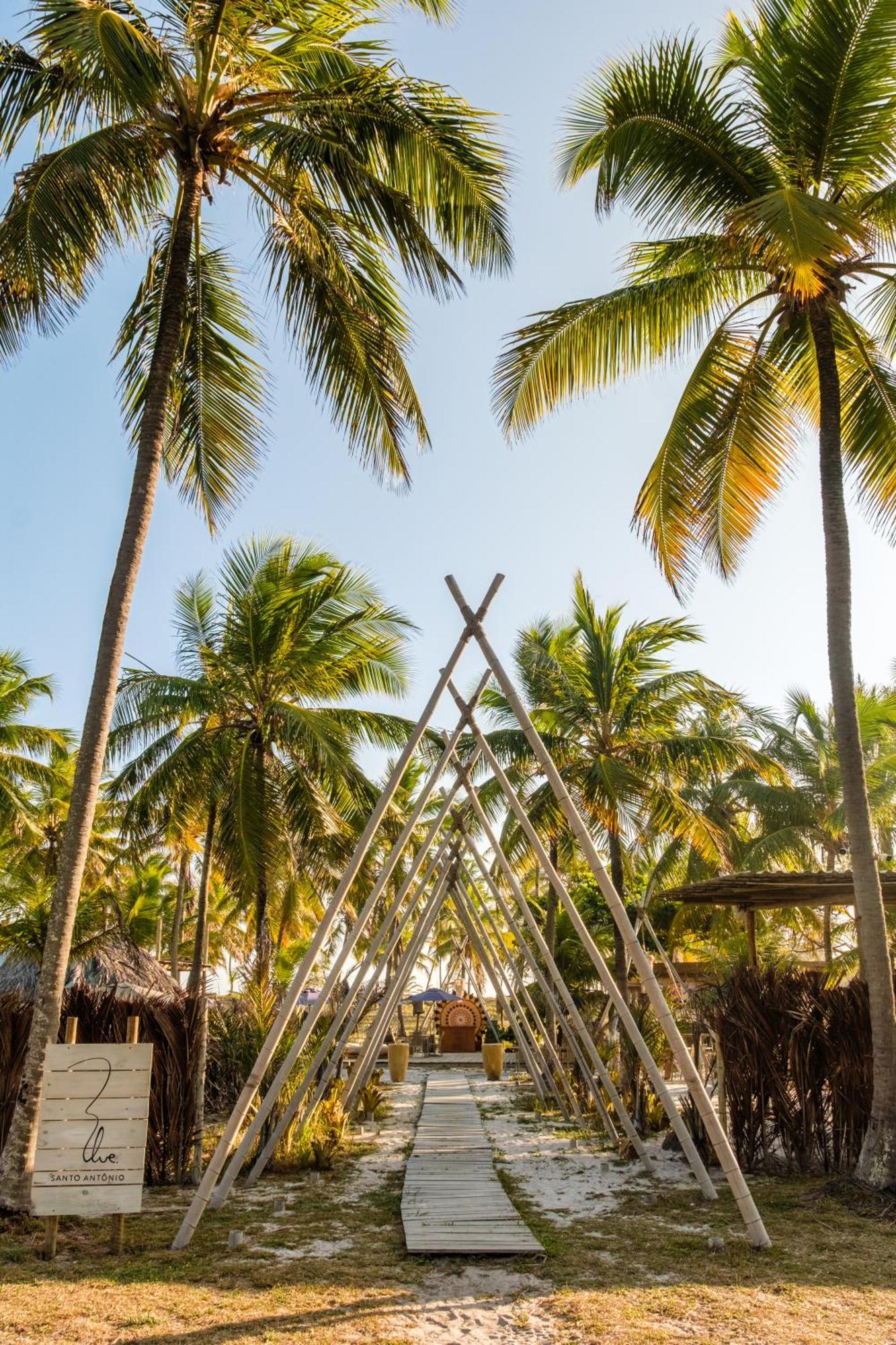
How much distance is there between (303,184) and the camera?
8883 millimetres

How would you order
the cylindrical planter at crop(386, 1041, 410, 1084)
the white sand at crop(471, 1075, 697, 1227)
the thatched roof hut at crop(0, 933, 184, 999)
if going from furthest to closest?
the cylindrical planter at crop(386, 1041, 410, 1084) → the thatched roof hut at crop(0, 933, 184, 999) → the white sand at crop(471, 1075, 697, 1227)

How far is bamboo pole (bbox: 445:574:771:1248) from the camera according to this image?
631 centimetres

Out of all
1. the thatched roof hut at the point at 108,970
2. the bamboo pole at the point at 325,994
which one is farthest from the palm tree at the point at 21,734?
the bamboo pole at the point at 325,994

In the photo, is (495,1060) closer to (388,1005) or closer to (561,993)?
(388,1005)

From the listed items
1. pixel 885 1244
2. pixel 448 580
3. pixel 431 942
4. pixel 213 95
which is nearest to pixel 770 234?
pixel 448 580

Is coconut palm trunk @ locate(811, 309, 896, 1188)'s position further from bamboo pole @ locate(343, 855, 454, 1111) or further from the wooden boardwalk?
bamboo pole @ locate(343, 855, 454, 1111)

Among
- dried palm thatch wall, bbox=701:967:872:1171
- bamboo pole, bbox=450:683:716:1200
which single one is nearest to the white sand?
bamboo pole, bbox=450:683:716:1200

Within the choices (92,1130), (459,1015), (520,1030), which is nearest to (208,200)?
(92,1130)

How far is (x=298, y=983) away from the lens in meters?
7.25

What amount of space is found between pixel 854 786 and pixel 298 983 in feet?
16.5

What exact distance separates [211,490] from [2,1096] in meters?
5.60

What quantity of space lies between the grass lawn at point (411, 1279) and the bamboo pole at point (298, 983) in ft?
0.94

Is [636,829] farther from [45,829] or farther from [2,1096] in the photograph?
[45,829]

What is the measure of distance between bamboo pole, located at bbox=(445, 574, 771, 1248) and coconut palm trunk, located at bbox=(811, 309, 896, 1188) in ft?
5.07
